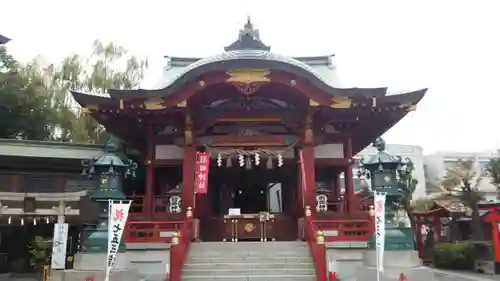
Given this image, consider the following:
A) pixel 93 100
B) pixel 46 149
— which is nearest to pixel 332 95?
pixel 93 100

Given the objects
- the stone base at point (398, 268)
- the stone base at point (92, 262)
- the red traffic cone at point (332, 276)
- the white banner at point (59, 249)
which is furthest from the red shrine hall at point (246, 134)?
the white banner at point (59, 249)

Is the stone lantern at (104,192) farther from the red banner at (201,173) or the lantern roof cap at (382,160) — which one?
the lantern roof cap at (382,160)

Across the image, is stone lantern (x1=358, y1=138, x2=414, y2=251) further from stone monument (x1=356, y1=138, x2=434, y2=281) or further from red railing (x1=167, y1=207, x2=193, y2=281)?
red railing (x1=167, y1=207, x2=193, y2=281)

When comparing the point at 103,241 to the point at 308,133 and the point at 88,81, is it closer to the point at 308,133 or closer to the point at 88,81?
the point at 308,133

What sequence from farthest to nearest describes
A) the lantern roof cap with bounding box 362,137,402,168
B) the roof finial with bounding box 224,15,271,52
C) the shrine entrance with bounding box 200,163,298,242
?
the roof finial with bounding box 224,15,271,52 → the shrine entrance with bounding box 200,163,298,242 → the lantern roof cap with bounding box 362,137,402,168

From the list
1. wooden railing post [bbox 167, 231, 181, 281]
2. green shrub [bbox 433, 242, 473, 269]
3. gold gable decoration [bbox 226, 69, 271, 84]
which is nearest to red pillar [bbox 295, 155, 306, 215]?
gold gable decoration [bbox 226, 69, 271, 84]

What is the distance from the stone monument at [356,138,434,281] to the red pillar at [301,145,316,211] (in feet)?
7.13

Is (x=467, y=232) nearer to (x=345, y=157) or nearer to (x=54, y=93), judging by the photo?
(x=345, y=157)

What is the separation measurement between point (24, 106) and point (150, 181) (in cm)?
1417

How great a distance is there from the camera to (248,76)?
12602 mm

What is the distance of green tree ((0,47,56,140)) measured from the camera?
927 inches

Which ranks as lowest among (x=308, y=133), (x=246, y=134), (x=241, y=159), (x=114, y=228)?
(x=114, y=228)

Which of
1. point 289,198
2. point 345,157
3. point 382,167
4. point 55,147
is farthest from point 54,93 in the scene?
point 382,167

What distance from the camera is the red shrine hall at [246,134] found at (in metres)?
12.6
